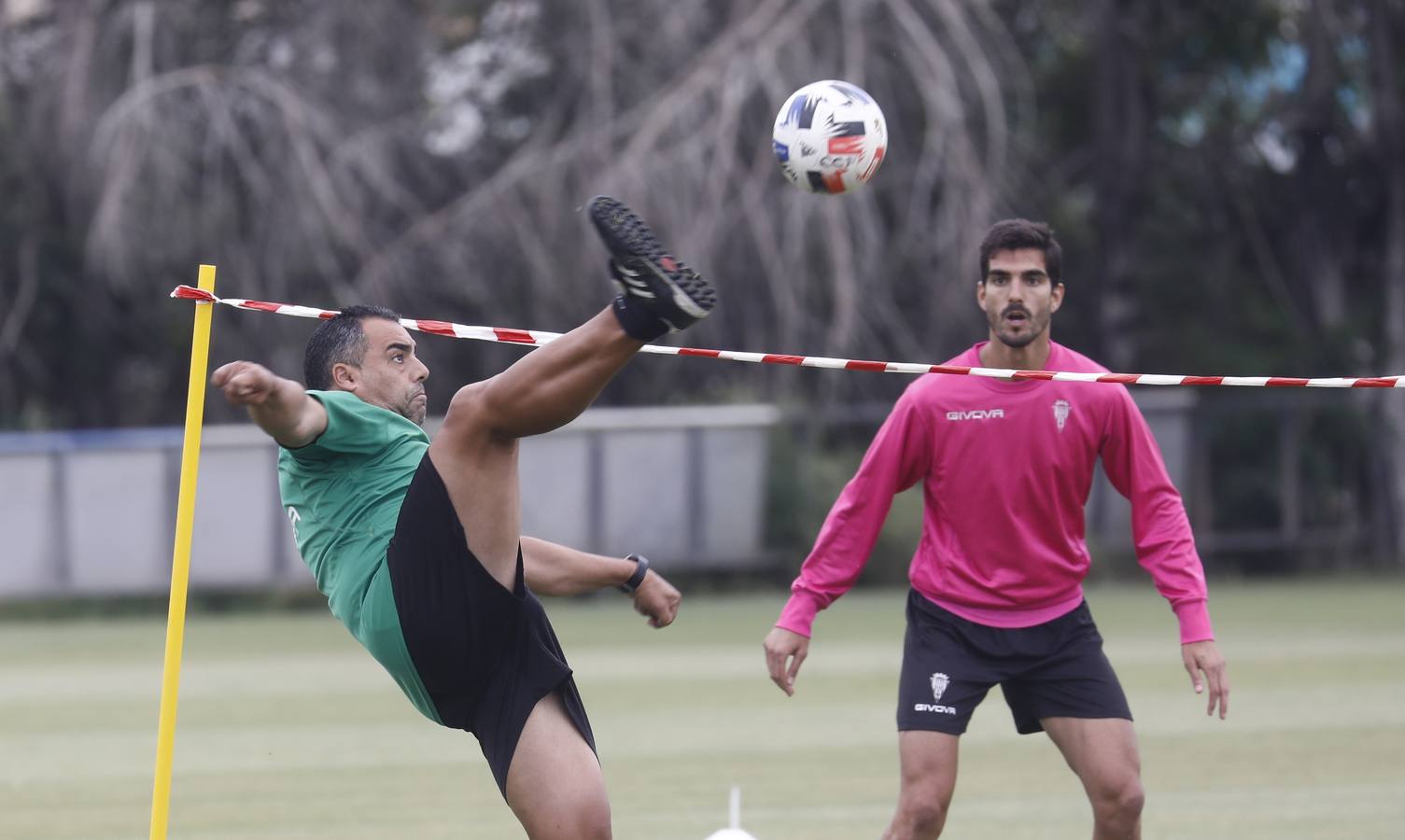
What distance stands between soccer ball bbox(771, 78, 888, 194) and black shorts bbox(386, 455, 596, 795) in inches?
74.1

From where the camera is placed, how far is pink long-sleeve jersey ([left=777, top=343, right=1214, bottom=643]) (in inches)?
268

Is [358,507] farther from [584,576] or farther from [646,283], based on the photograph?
[646,283]

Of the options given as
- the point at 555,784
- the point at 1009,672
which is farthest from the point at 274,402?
the point at 1009,672

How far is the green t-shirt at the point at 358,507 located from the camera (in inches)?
228

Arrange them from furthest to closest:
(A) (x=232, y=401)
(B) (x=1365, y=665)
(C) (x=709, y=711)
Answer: (B) (x=1365, y=665)
(C) (x=709, y=711)
(A) (x=232, y=401)

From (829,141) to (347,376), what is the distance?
1.88 m

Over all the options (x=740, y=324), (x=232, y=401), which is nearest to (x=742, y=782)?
(x=232, y=401)

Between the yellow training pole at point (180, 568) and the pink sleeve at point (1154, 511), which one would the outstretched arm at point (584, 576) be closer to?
the yellow training pole at point (180, 568)

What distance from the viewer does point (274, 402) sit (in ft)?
17.2

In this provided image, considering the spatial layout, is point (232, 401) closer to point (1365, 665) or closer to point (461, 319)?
point (1365, 665)

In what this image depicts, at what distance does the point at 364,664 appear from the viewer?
16391 millimetres

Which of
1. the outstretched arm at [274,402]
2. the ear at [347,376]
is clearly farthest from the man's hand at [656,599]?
the outstretched arm at [274,402]

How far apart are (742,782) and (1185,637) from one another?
398 cm

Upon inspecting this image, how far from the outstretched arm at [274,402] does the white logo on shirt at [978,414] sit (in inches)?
90.3
